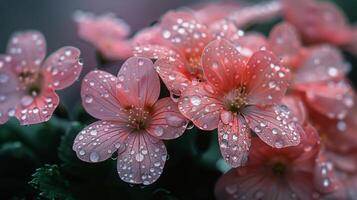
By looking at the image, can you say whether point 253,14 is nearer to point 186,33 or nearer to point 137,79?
point 186,33

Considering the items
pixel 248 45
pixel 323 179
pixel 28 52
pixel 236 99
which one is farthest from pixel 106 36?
pixel 323 179

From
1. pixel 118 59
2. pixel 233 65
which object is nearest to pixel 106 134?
pixel 233 65

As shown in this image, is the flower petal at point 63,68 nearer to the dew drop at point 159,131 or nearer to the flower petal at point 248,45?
the dew drop at point 159,131

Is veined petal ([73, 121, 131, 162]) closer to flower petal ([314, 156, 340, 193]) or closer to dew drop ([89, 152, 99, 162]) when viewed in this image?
dew drop ([89, 152, 99, 162])

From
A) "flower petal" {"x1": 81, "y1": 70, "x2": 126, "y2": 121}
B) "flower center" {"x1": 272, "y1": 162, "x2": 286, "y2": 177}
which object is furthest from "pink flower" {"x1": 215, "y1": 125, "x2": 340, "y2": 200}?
Answer: "flower petal" {"x1": 81, "y1": 70, "x2": 126, "y2": 121}

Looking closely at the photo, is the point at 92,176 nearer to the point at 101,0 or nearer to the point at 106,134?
the point at 106,134

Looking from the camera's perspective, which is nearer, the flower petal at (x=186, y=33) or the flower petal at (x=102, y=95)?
the flower petal at (x=102, y=95)

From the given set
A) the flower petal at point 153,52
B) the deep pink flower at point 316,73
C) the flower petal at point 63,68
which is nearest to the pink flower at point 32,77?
the flower petal at point 63,68
